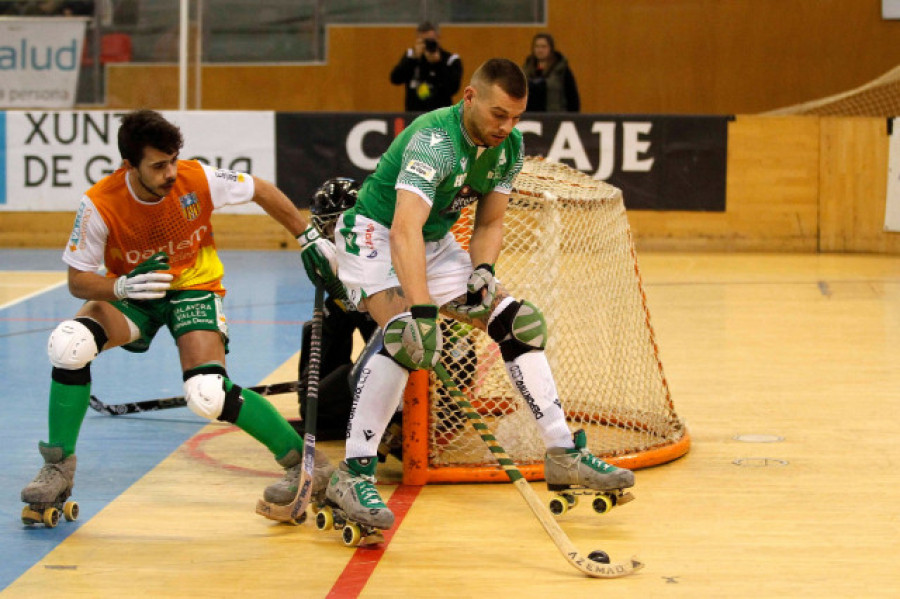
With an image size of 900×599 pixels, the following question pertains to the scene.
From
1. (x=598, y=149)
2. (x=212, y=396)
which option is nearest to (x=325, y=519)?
(x=212, y=396)

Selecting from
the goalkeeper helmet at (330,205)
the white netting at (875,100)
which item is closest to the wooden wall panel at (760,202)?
the white netting at (875,100)

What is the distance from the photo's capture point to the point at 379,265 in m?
4.91

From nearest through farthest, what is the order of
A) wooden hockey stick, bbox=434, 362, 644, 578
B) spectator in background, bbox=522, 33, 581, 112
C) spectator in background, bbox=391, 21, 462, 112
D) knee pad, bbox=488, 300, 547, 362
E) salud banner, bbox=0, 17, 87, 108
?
wooden hockey stick, bbox=434, 362, 644, 578
knee pad, bbox=488, 300, 547, 362
spectator in background, bbox=522, 33, 581, 112
spectator in background, bbox=391, 21, 462, 112
salud banner, bbox=0, 17, 87, 108

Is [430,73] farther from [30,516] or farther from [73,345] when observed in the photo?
[30,516]

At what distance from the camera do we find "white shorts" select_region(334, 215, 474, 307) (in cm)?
491

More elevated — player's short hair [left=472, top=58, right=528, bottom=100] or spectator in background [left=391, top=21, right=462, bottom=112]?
spectator in background [left=391, top=21, right=462, bottom=112]

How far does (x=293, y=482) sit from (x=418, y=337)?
83cm

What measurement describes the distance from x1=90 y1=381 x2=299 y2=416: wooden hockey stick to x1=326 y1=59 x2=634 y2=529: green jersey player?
153 cm

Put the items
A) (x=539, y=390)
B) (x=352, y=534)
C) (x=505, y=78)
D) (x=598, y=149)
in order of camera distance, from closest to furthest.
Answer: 1. (x=352, y=534)
2. (x=505, y=78)
3. (x=539, y=390)
4. (x=598, y=149)

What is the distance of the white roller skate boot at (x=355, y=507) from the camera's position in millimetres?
4492

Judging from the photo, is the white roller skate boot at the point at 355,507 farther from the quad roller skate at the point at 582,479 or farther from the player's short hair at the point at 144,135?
the player's short hair at the point at 144,135

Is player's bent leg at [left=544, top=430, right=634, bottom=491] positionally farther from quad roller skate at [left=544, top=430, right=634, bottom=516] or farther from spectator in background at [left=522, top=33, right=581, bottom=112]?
spectator in background at [left=522, top=33, right=581, bottom=112]

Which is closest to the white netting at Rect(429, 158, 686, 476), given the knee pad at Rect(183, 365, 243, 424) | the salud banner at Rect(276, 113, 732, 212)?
the knee pad at Rect(183, 365, 243, 424)

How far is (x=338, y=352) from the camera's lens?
6195mm
